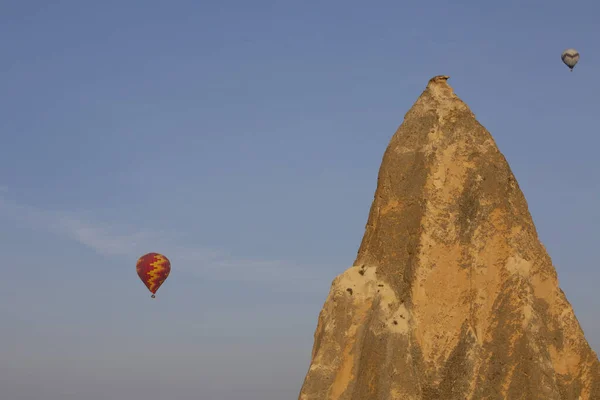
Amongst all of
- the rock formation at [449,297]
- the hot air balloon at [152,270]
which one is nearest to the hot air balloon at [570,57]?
the hot air balloon at [152,270]

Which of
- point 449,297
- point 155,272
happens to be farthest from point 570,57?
point 449,297

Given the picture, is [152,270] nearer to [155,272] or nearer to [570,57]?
[155,272]

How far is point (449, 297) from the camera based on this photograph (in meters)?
30.1

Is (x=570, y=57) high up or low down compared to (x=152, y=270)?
up

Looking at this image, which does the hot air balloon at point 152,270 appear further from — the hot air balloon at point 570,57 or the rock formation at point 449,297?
the rock formation at point 449,297

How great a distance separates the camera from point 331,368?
29.9 m

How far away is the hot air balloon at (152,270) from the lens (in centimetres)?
6981

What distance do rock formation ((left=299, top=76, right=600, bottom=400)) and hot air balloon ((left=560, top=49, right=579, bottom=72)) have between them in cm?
3710

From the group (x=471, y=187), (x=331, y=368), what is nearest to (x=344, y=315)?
(x=331, y=368)

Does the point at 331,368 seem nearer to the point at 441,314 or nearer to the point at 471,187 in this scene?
the point at 441,314

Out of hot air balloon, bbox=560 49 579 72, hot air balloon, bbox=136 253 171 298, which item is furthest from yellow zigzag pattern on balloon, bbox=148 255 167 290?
hot air balloon, bbox=560 49 579 72

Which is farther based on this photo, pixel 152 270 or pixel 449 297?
pixel 152 270

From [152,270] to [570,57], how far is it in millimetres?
32934

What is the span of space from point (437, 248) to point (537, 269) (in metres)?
3.43
